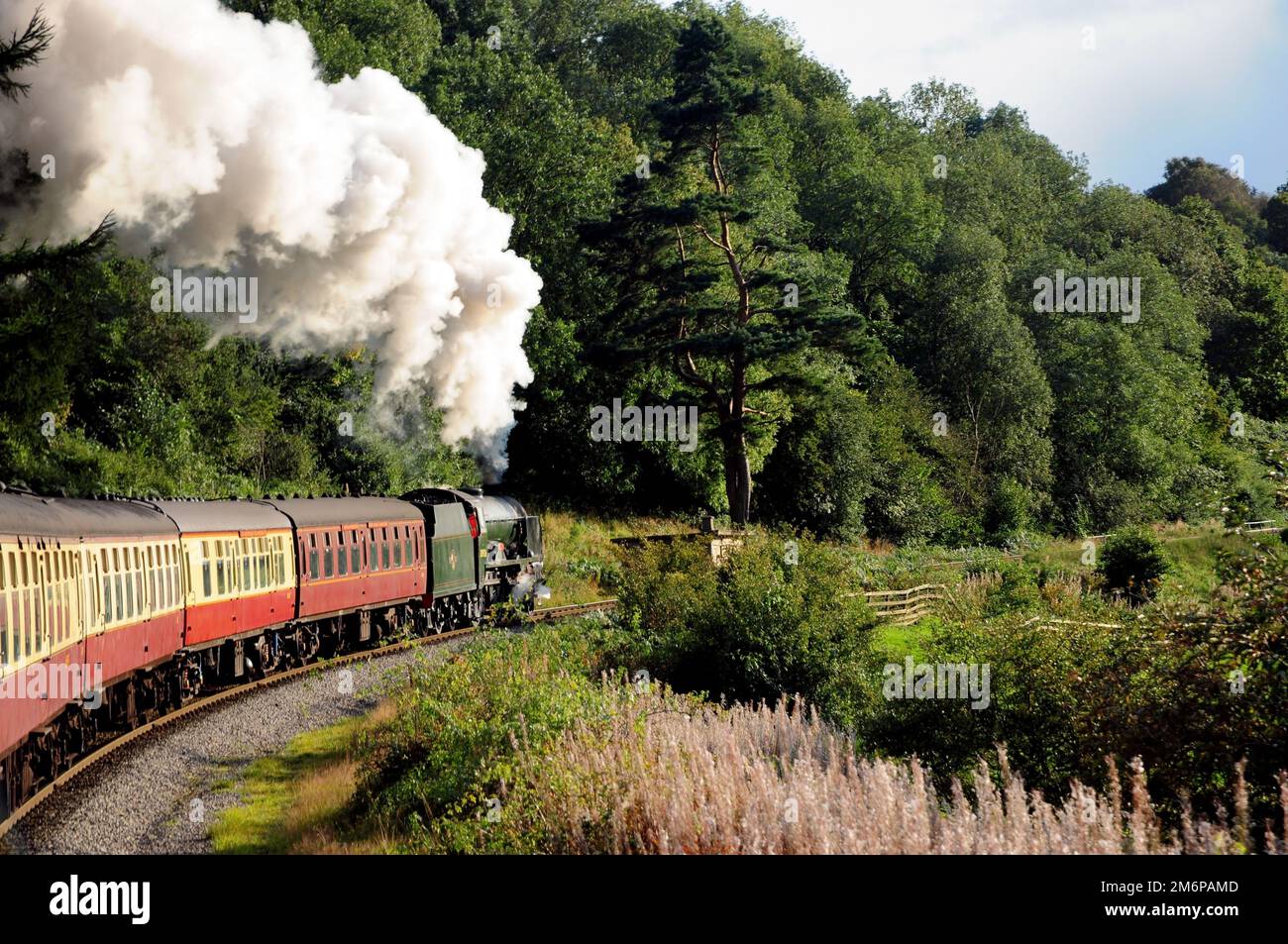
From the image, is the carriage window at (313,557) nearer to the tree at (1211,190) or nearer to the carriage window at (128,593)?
the carriage window at (128,593)

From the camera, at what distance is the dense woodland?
108 feet

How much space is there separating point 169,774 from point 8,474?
1374 centimetres

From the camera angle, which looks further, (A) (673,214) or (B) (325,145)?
(A) (673,214)

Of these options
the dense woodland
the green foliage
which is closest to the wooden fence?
the dense woodland

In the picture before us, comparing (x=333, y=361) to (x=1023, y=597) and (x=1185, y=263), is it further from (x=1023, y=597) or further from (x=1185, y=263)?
(x=1185, y=263)

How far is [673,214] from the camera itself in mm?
37812
